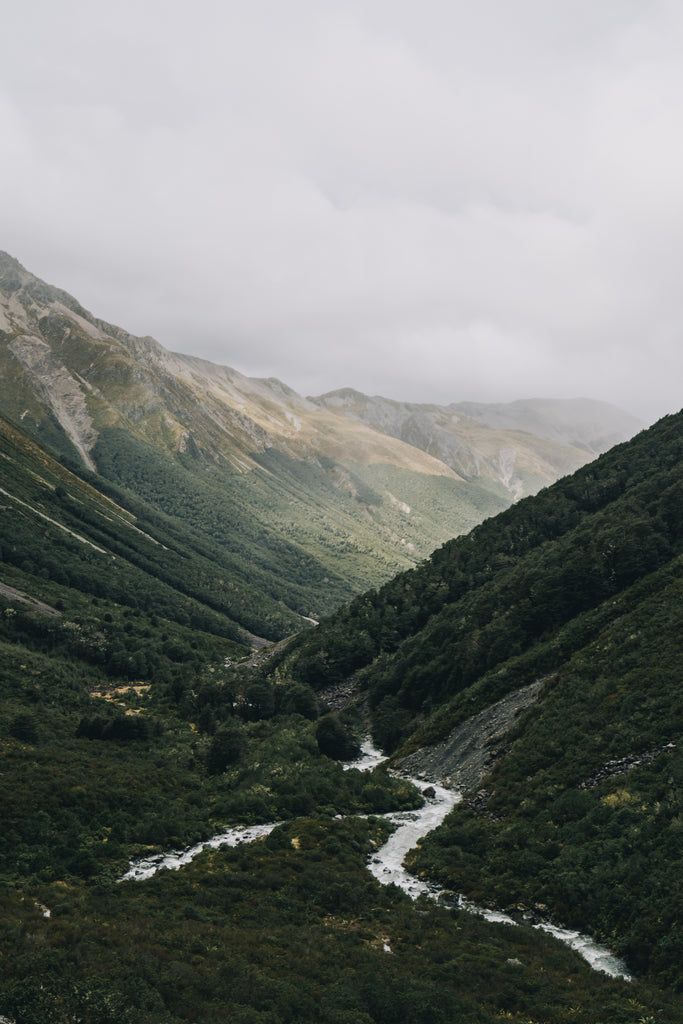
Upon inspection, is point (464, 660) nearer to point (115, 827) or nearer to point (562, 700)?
point (562, 700)

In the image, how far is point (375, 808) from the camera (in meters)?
68.3

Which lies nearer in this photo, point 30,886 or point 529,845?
point 30,886

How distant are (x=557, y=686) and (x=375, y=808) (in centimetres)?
2403

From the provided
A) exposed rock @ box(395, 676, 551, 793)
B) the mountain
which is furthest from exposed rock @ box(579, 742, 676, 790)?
exposed rock @ box(395, 676, 551, 793)

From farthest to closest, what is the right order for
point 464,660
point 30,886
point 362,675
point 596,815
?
point 362,675 → point 464,660 → point 596,815 → point 30,886

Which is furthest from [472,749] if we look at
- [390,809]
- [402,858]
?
[402,858]

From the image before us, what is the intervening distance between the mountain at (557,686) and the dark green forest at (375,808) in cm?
28

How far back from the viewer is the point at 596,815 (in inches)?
1870

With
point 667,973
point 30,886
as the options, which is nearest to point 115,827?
point 30,886

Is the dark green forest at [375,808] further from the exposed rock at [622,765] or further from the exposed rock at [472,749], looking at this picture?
the exposed rock at [472,749]

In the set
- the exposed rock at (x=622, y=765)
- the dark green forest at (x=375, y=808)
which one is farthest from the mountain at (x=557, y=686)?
the dark green forest at (x=375, y=808)

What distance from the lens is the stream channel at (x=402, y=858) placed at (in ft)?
124

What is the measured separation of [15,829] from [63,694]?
175 ft

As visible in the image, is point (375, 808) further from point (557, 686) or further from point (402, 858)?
point (557, 686)
